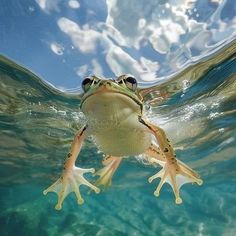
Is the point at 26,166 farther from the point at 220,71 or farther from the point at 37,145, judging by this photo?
the point at 220,71

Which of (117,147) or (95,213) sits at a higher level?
(95,213)

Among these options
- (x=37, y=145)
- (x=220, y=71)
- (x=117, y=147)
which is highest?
(x=37, y=145)

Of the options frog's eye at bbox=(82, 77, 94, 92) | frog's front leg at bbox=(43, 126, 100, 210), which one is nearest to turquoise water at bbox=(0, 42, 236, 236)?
frog's front leg at bbox=(43, 126, 100, 210)

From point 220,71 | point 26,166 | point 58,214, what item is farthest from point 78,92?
point 58,214

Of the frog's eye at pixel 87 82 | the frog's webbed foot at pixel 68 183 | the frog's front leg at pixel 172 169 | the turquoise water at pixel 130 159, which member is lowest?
the frog's front leg at pixel 172 169

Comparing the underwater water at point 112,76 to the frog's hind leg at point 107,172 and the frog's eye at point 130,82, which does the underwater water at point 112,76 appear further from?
the frog's eye at point 130,82

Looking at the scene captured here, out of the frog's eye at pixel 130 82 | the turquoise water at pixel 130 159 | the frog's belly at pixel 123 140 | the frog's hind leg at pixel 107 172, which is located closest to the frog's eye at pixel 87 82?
the frog's eye at pixel 130 82

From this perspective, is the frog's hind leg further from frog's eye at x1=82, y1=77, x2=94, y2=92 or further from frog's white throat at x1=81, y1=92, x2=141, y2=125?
frog's eye at x1=82, y1=77, x2=94, y2=92
